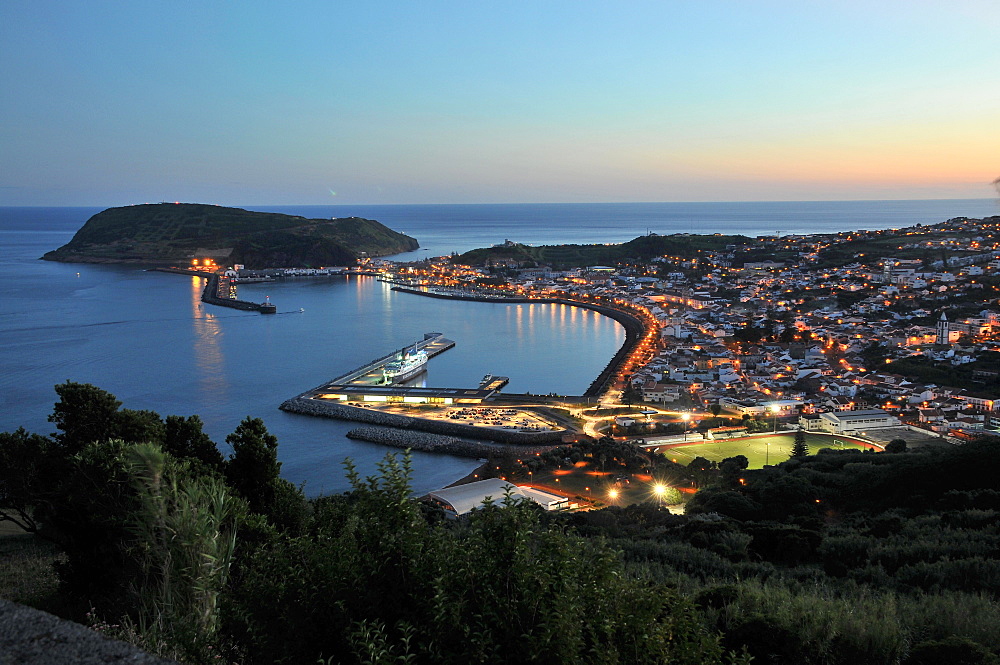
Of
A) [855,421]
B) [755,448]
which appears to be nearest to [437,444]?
[755,448]

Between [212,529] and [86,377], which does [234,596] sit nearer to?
[212,529]

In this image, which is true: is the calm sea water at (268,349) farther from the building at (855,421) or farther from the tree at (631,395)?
the building at (855,421)

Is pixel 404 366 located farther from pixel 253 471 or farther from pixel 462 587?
pixel 462 587

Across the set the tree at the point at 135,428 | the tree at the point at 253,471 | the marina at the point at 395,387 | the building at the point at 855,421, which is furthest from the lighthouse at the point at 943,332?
the tree at the point at 135,428

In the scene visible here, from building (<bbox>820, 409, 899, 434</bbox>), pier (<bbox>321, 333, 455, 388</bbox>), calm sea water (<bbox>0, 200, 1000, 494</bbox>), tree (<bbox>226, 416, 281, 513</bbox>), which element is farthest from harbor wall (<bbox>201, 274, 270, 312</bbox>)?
tree (<bbox>226, 416, 281, 513</bbox>)

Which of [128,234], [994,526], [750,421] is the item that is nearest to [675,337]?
[750,421]
